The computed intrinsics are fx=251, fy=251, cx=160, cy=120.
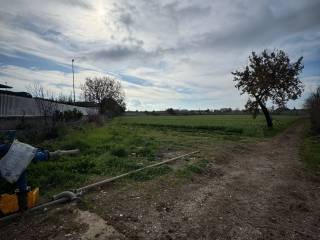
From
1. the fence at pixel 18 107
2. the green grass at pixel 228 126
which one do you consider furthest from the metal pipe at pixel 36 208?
the green grass at pixel 228 126

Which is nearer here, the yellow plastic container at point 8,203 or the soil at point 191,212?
the soil at point 191,212

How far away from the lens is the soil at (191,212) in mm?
4531

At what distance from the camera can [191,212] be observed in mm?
5438

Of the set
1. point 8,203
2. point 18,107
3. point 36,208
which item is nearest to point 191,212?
point 36,208

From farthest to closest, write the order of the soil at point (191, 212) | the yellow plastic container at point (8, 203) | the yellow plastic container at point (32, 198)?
the yellow plastic container at point (32, 198), the yellow plastic container at point (8, 203), the soil at point (191, 212)

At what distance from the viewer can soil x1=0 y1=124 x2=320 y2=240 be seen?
4.53 metres

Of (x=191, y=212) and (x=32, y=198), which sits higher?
(x=32, y=198)

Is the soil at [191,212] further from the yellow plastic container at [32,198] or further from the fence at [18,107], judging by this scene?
the fence at [18,107]

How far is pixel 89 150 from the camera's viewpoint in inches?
454

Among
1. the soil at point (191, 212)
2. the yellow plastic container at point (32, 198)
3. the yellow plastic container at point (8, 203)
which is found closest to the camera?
the soil at point (191, 212)

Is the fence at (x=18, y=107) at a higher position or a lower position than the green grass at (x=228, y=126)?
higher

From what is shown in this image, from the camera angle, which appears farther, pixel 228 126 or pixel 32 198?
pixel 228 126

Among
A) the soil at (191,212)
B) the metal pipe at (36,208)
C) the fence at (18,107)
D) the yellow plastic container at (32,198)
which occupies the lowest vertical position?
the soil at (191,212)

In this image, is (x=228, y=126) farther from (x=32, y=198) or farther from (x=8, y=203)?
(x=8, y=203)
